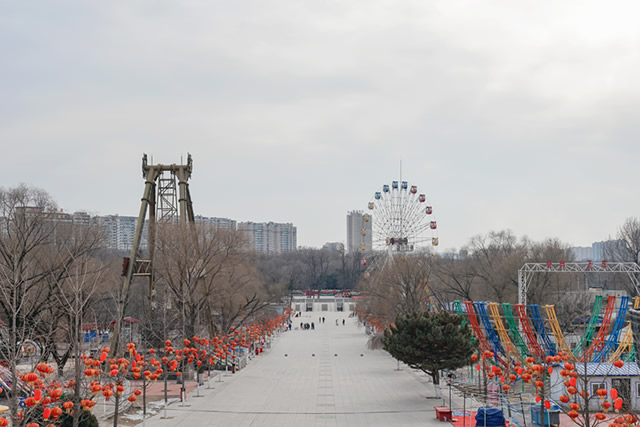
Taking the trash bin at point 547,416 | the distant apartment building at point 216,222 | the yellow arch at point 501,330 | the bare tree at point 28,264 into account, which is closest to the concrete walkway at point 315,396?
the trash bin at point 547,416

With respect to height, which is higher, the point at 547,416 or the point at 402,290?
the point at 402,290

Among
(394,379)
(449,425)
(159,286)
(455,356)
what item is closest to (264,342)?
(159,286)

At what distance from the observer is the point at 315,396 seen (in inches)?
1168

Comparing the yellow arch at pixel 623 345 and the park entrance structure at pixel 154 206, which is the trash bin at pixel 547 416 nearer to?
the yellow arch at pixel 623 345

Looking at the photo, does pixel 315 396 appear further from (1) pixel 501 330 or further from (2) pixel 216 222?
(2) pixel 216 222

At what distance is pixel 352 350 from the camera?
170 feet

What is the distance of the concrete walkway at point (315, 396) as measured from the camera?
24.3 metres

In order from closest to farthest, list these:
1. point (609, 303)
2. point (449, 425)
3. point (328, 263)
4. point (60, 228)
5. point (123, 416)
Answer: point (449, 425), point (123, 416), point (609, 303), point (60, 228), point (328, 263)

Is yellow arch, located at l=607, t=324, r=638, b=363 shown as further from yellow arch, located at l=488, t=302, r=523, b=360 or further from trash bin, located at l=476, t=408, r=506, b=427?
trash bin, located at l=476, t=408, r=506, b=427

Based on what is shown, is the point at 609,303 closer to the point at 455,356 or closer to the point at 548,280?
the point at 455,356

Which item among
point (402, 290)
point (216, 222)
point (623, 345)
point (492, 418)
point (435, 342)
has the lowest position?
point (492, 418)

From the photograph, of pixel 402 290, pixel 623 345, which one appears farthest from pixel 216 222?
pixel 623 345

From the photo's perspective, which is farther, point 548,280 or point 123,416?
point 548,280

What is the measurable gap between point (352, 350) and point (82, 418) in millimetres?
35512
